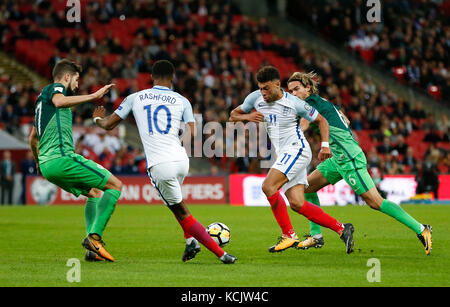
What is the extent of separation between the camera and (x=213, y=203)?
2503 cm

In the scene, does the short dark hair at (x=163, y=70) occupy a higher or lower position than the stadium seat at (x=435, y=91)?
lower

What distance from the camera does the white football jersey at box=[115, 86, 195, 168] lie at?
925 centimetres

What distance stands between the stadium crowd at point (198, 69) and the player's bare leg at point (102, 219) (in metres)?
15.4

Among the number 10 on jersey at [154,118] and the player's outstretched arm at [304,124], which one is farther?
the player's outstretched arm at [304,124]

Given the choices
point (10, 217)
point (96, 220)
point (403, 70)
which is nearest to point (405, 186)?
point (403, 70)

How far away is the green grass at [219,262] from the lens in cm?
802

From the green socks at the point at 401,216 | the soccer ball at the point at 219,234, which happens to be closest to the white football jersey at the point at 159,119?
the soccer ball at the point at 219,234

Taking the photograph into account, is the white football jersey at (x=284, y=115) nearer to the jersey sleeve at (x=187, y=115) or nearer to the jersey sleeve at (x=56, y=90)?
the jersey sleeve at (x=187, y=115)

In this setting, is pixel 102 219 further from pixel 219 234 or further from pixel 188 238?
pixel 219 234

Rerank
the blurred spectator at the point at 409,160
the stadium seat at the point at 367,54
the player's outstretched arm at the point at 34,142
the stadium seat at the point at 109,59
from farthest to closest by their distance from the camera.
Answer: the stadium seat at the point at 367,54
the stadium seat at the point at 109,59
the blurred spectator at the point at 409,160
the player's outstretched arm at the point at 34,142

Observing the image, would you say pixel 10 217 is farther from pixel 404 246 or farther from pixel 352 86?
pixel 352 86

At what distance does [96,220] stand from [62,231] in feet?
17.5
